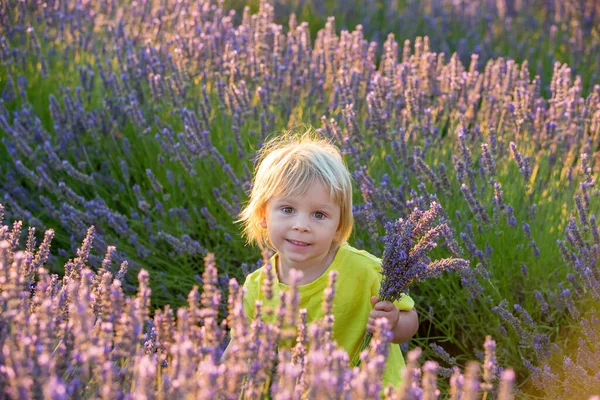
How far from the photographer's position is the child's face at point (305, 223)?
8.02ft

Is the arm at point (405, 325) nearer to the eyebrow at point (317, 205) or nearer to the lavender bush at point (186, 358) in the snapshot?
the eyebrow at point (317, 205)

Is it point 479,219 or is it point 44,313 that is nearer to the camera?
point 44,313

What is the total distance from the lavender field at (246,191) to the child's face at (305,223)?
26cm

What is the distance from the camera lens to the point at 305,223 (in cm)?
243

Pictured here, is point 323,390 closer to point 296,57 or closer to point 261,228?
point 261,228

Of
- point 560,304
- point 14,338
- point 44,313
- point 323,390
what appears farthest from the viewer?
point 560,304

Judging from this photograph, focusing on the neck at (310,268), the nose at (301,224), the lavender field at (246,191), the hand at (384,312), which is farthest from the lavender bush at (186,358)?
the neck at (310,268)

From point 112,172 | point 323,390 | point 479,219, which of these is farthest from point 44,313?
point 112,172

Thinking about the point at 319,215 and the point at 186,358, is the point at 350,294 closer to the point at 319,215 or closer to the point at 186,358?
the point at 319,215

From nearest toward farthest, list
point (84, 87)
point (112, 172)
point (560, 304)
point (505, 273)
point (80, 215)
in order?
1. point (560, 304)
2. point (505, 273)
3. point (80, 215)
4. point (112, 172)
5. point (84, 87)

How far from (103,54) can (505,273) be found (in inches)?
109

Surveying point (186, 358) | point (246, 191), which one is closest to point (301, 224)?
point (246, 191)

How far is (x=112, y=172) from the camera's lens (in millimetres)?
3744

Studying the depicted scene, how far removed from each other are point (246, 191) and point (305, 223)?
2.65 ft
